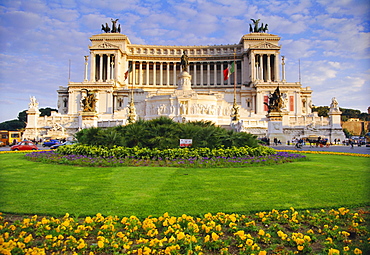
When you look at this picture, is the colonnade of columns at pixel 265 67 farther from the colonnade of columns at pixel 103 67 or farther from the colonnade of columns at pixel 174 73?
the colonnade of columns at pixel 103 67

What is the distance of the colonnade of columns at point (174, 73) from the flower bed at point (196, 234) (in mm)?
83318

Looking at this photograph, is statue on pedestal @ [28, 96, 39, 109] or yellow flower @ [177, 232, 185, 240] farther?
Result: statue on pedestal @ [28, 96, 39, 109]

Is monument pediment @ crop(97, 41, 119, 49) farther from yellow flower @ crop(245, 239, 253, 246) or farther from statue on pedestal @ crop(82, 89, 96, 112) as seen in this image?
yellow flower @ crop(245, 239, 253, 246)

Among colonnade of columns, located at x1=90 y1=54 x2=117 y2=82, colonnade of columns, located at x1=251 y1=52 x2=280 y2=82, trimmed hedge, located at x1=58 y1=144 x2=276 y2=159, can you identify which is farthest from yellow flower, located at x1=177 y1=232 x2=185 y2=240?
colonnade of columns, located at x1=251 y1=52 x2=280 y2=82

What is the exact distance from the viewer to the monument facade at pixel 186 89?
48.8m

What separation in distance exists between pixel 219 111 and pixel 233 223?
50.7m

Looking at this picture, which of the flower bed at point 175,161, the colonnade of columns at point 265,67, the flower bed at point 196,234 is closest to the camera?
the flower bed at point 196,234

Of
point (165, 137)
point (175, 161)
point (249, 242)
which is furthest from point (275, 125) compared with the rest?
point (249, 242)

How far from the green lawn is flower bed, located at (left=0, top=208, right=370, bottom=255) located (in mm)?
654

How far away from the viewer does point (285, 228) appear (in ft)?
19.0

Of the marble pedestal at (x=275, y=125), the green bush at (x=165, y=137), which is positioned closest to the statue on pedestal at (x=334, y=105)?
the marble pedestal at (x=275, y=125)

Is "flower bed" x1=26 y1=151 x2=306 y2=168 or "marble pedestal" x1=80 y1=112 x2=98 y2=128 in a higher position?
"marble pedestal" x1=80 y1=112 x2=98 y2=128

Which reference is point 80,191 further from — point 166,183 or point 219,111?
point 219,111

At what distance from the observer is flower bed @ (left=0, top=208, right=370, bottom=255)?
15.7ft
